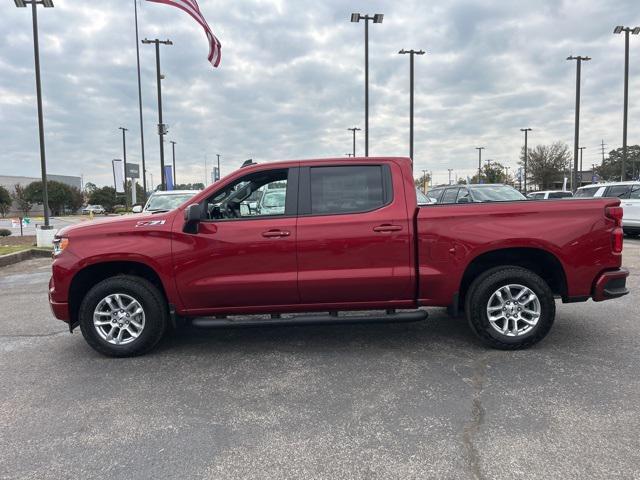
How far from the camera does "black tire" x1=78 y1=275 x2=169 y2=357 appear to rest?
451 cm

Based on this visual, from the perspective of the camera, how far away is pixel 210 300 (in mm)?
4504

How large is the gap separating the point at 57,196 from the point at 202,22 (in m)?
55.7

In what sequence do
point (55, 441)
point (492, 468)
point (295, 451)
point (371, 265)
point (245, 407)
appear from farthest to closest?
point (371, 265), point (245, 407), point (55, 441), point (295, 451), point (492, 468)

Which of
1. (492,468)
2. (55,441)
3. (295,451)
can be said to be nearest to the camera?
(492,468)

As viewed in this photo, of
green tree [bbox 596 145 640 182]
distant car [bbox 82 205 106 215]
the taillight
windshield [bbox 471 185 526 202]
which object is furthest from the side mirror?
green tree [bbox 596 145 640 182]

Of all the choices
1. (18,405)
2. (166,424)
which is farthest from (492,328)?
(18,405)

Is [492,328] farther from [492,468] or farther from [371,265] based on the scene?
[492,468]

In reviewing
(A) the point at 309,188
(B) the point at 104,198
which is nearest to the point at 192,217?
(A) the point at 309,188

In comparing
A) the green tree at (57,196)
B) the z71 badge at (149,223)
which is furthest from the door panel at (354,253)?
the green tree at (57,196)

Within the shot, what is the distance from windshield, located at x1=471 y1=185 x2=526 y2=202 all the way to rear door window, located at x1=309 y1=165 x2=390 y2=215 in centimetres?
987

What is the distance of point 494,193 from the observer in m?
13.9

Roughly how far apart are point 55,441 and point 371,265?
2.82 metres

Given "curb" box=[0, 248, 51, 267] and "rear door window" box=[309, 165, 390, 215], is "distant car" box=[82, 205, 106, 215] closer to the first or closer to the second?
"curb" box=[0, 248, 51, 267]

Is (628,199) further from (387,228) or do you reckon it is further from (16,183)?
(16,183)
